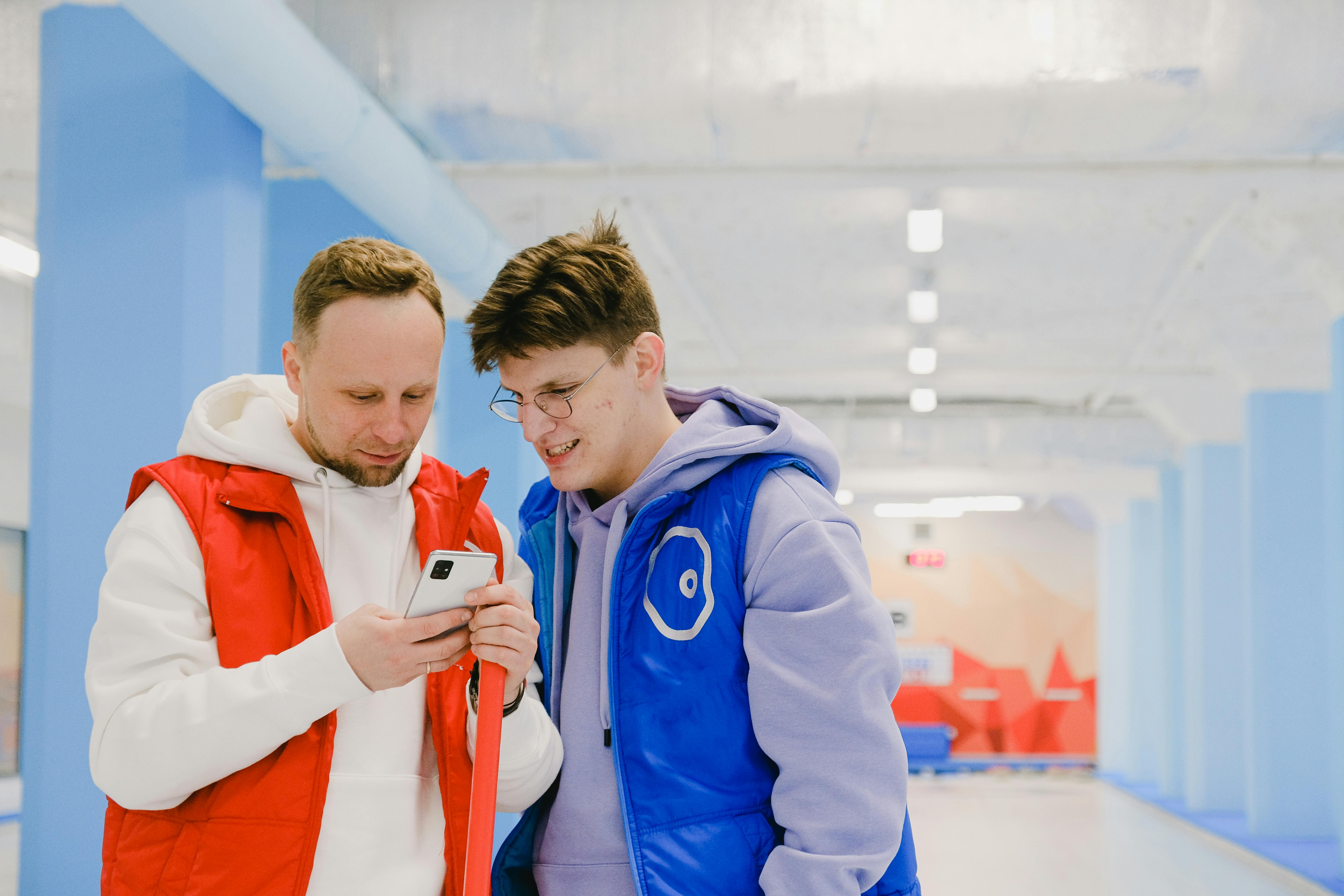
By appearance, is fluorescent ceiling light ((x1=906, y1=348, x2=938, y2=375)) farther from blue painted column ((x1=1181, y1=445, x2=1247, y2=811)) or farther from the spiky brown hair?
the spiky brown hair

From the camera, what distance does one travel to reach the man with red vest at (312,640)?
4.52 feet

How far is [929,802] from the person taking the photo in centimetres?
1204

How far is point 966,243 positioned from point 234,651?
6154 millimetres

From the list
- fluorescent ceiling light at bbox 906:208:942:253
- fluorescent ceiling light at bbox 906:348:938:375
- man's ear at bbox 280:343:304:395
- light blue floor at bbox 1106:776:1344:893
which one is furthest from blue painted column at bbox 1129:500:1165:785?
man's ear at bbox 280:343:304:395

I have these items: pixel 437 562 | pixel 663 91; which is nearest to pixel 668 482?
pixel 437 562

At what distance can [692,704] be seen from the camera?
1.58 meters

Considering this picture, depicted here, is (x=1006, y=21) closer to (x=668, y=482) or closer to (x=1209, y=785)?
(x=668, y=482)

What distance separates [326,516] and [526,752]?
0.44 metres

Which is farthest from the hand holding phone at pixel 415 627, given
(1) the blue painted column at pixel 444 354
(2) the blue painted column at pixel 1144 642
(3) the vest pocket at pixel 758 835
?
(2) the blue painted column at pixel 1144 642

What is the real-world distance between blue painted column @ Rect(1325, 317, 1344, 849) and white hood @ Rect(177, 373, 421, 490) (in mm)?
6543

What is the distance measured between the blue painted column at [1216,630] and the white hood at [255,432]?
1032 cm

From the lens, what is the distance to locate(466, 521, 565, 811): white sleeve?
160cm

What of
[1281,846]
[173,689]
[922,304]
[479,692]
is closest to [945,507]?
[1281,846]

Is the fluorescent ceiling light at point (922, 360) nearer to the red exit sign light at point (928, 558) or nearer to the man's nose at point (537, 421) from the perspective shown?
the man's nose at point (537, 421)
